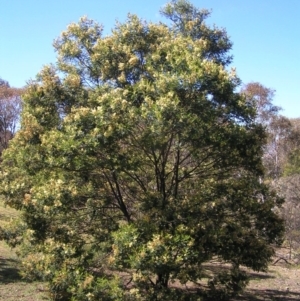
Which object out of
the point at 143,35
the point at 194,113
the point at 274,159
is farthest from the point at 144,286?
the point at 274,159

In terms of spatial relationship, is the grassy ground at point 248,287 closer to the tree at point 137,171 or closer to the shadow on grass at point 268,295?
the shadow on grass at point 268,295

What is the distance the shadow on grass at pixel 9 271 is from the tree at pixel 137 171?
3.98 meters

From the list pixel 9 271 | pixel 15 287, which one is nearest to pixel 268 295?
pixel 15 287

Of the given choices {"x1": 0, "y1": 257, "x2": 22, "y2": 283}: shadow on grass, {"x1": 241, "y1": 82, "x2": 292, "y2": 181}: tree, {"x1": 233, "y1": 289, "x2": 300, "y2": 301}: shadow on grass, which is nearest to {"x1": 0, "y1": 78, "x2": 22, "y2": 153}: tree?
{"x1": 241, "y1": 82, "x2": 292, "y2": 181}: tree

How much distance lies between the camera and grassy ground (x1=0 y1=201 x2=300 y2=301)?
34.7 feet

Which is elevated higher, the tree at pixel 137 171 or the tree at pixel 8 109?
the tree at pixel 8 109

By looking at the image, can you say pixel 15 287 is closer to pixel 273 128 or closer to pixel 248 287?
pixel 248 287

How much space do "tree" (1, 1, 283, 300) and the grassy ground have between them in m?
1.72

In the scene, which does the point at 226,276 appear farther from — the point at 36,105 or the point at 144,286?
the point at 36,105

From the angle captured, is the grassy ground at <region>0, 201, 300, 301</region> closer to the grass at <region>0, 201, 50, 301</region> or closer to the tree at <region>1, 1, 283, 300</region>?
the grass at <region>0, 201, 50, 301</region>

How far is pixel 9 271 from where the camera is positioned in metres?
13.1

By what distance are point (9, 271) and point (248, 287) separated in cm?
725

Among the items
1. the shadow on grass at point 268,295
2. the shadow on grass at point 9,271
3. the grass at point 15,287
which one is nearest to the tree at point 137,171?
the grass at point 15,287

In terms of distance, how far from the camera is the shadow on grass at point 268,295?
1143 cm
